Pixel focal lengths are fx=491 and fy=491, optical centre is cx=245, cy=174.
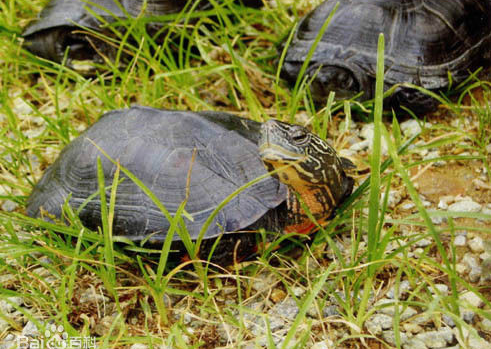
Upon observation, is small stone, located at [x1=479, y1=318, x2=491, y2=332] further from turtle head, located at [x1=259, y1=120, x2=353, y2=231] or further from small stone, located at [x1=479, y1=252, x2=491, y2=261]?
turtle head, located at [x1=259, y1=120, x2=353, y2=231]

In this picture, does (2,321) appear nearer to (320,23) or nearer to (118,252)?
(118,252)

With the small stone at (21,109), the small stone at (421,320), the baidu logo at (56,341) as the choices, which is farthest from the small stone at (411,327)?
the small stone at (21,109)

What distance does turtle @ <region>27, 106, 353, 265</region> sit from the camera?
1.88 metres

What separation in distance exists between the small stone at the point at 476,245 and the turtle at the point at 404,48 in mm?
932

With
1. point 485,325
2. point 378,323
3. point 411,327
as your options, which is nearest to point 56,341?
point 378,323

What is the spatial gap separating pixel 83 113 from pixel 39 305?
1488 mm

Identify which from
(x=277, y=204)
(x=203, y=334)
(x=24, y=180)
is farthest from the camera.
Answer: (x=24, y=180)

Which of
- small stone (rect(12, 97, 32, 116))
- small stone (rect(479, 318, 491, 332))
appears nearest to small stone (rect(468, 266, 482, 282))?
small stone (rect(479, 318, 491, 332))

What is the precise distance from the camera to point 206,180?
196cm

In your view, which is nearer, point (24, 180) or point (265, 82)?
point (24, 180)

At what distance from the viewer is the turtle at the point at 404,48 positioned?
2752 millimetres

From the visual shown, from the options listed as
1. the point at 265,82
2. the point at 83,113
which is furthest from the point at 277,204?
the point at 83,113

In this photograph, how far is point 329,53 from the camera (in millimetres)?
Result: 2854

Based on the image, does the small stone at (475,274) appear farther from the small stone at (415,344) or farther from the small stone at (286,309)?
the small stone at (286,309)
